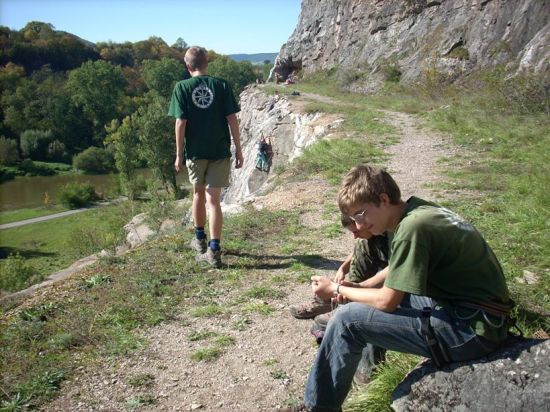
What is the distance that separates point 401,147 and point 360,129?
9.08ft

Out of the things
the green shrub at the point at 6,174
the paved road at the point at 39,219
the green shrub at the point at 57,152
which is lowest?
the paved road at the point at 39,219

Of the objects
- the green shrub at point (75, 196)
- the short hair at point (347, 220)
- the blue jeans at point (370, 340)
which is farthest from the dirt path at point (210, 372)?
the green shrub at point (75, 196)

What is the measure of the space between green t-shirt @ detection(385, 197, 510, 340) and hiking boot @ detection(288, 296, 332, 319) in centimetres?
172

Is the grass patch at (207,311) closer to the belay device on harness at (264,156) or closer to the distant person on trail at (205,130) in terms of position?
the distant person on trail at (205,130)

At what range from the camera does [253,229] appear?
6.39 m

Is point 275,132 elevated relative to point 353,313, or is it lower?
lower

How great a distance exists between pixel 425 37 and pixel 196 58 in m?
23.6

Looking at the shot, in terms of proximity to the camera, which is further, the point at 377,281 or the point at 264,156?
the point at 264,156

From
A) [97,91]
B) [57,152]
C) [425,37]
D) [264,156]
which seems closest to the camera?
[264,156]

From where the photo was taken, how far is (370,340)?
92.0 inches

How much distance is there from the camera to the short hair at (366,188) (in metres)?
2.32

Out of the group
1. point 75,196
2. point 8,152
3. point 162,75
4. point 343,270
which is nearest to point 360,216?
point 343,270

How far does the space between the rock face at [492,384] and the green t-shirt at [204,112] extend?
138 inches

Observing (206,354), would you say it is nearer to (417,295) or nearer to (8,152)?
(417,295)
